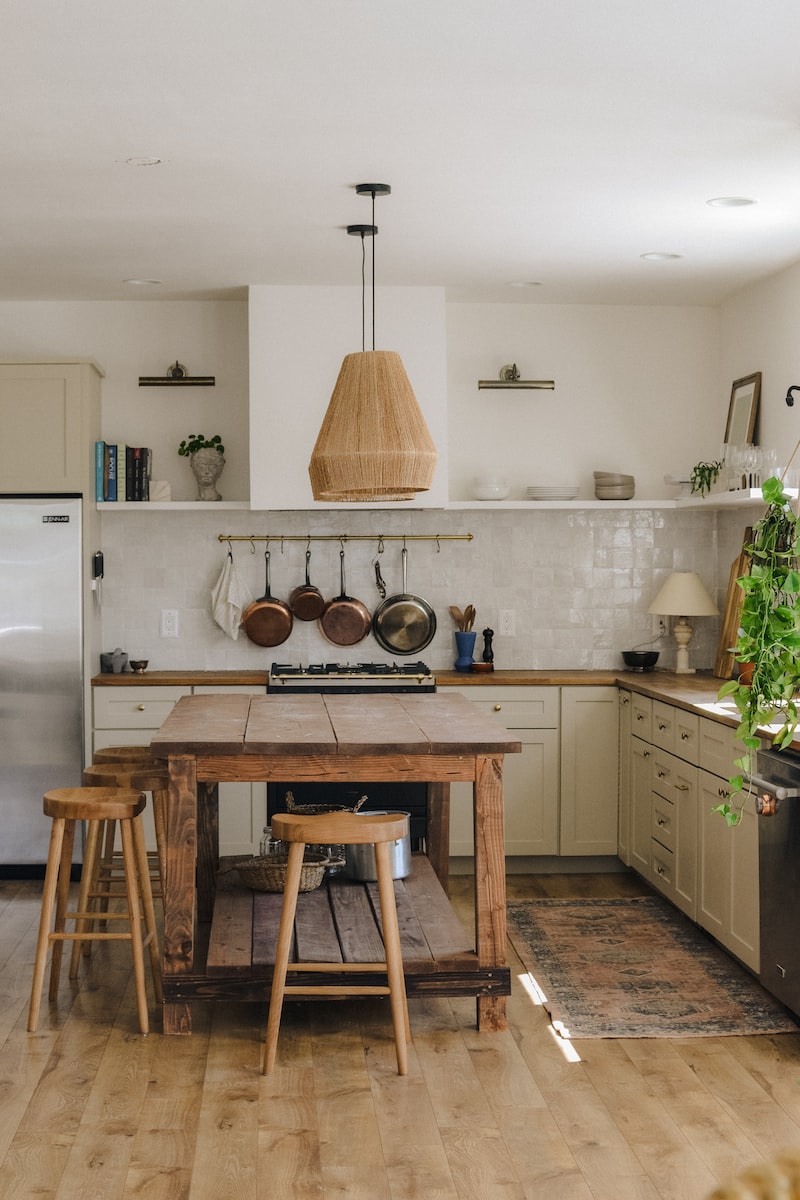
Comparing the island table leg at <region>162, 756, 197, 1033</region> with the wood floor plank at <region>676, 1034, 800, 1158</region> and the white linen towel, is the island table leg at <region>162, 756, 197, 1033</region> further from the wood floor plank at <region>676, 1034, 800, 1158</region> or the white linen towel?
the white linen towel

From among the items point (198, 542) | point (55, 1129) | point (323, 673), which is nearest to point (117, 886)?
point (323, 673)

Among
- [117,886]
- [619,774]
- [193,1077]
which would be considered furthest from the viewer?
[619,774]

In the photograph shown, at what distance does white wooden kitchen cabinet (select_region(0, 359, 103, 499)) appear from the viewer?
226 inches

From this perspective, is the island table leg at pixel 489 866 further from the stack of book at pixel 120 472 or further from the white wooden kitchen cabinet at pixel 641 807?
the stack of book at pixel 120 472

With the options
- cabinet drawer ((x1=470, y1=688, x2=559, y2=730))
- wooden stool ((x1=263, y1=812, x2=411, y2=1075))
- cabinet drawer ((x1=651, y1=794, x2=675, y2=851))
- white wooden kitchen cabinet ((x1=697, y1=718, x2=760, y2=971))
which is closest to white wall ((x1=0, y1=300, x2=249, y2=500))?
cabinet drawer ((x1=470, y1=688, x2=559, y2=730))

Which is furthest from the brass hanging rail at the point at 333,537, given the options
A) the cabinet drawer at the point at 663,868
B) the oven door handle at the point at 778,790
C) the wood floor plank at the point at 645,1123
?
the wood floor plank at the point at 645,1123

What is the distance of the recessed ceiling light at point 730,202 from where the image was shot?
14.2 feet

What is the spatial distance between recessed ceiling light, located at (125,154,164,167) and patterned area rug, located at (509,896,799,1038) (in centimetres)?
305

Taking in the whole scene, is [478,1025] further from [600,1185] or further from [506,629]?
[506,629]

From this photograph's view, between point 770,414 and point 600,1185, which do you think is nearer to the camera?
point 600,1185

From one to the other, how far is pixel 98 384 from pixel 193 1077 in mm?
3801

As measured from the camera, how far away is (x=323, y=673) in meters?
5.84

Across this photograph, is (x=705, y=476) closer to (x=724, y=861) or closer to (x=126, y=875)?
(x=724, y=861)

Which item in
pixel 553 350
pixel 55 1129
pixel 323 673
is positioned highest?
pixel 553 350
